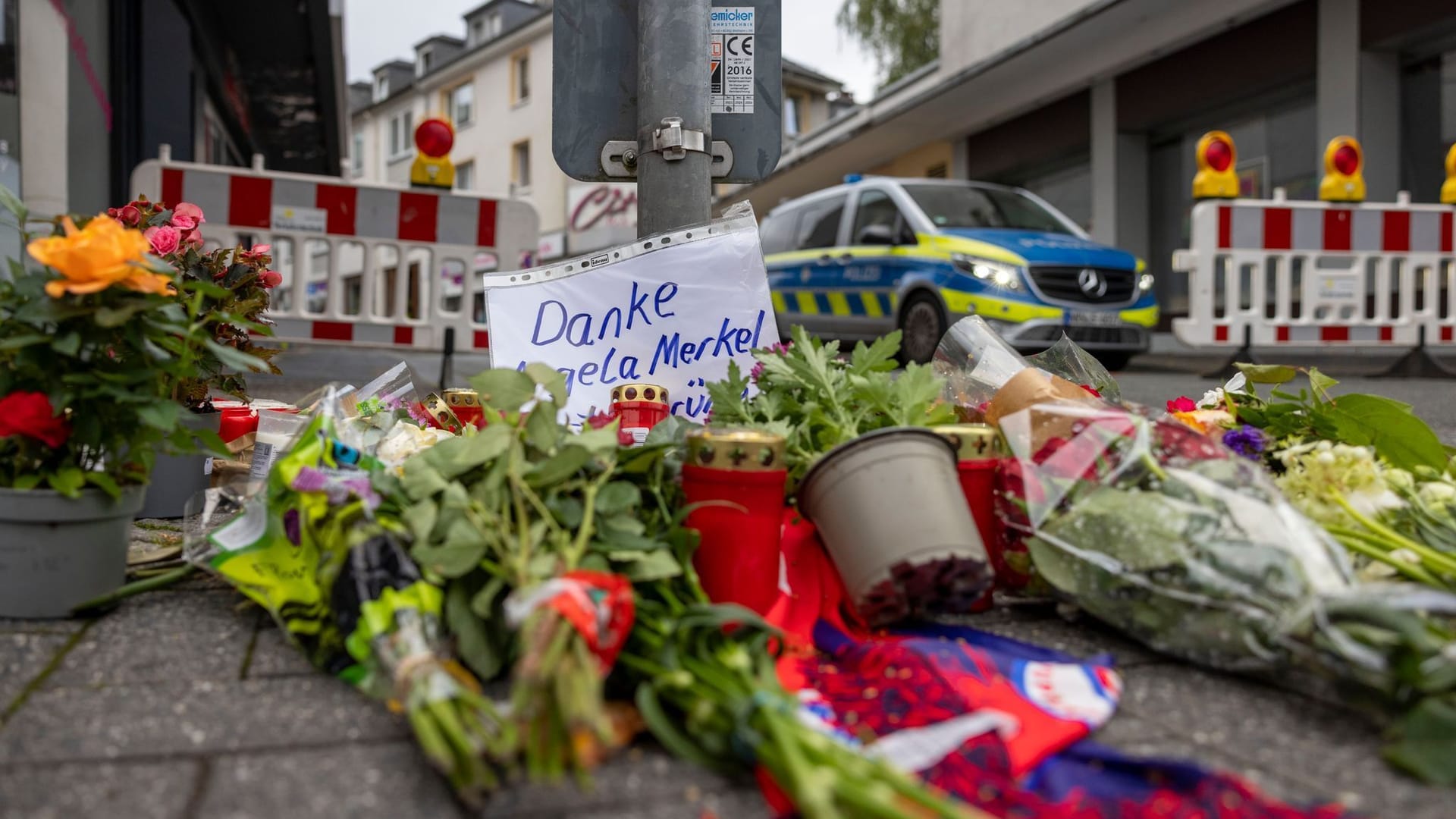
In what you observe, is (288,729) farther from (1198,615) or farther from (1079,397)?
(1079,397)

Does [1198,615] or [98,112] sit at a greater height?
[98,112]

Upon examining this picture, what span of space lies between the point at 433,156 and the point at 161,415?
4846 millimetres

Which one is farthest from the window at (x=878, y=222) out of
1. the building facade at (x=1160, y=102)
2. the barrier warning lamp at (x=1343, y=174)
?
the building facade at (x=1160, y=102)

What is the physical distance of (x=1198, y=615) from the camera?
1.64 meters

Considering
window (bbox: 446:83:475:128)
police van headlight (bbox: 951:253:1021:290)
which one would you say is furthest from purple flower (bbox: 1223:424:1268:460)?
window (bbox: 446:83:475:128)

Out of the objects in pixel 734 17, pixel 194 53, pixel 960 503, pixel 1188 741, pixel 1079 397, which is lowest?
pixel 1188 741

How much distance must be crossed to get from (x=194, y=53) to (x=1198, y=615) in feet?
35.6

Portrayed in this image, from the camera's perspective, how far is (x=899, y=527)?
1714mm

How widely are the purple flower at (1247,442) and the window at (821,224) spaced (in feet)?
24.7

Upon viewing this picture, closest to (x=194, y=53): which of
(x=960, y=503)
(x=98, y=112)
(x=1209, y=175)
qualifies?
(x=98, y=112)

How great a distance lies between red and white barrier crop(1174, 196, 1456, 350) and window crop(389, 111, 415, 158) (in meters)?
36.2

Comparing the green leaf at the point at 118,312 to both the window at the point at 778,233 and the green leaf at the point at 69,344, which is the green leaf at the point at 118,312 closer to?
the green leaf at the point at 69,344

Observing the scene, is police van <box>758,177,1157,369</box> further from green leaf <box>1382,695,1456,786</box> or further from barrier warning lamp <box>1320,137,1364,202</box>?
green leaf <box>1382,695,1456,786</box>

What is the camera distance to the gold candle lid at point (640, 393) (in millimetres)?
2531
